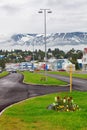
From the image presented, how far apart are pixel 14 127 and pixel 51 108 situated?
503 cm

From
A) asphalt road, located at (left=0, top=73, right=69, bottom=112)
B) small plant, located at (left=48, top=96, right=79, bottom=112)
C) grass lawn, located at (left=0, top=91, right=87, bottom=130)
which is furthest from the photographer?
asphalt road, located at (left=0, top=73, right=69, bottom=112)

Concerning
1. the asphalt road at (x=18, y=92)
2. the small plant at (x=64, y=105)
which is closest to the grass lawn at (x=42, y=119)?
the small plant at (x=64, y=105)

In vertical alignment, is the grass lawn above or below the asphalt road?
above

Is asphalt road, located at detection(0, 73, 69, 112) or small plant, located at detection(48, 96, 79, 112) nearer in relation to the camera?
small plant, located at detection(48, 96, 79, 112)

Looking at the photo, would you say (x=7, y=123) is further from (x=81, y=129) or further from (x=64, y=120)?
(x=81, y=129)

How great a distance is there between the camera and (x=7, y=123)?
16047mm

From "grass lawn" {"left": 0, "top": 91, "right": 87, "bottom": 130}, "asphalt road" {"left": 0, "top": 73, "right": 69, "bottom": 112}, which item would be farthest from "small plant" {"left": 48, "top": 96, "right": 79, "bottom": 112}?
"asphalt road" {"left": 0, "top": 73, "right": 69, "bottom": 112}

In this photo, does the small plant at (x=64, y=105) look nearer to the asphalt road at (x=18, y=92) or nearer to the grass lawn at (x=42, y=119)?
the grass lawn at (x=42, y=119)

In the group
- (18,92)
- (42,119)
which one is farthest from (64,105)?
(18,92)

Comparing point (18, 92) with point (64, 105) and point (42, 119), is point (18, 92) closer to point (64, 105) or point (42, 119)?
point (64, 105)

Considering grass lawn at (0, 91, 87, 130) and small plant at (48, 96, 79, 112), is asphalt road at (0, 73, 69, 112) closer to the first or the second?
grass lawn at (0, 91, 87, 130)

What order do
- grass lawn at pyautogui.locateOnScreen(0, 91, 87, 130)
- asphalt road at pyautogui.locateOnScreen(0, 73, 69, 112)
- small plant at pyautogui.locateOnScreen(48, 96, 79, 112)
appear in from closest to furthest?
grass lawn at pyautogui.locateOnScreen(0, 91, 87, 130)
small plant at pyautogui.locateOnScreen(48, 96, 79, 112)
asphalt road at pyautogui.locateOnScreen(0, 73, 69, 112)

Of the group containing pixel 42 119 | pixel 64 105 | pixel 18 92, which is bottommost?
pixel 18 92

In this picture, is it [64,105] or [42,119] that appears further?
[64,105]
